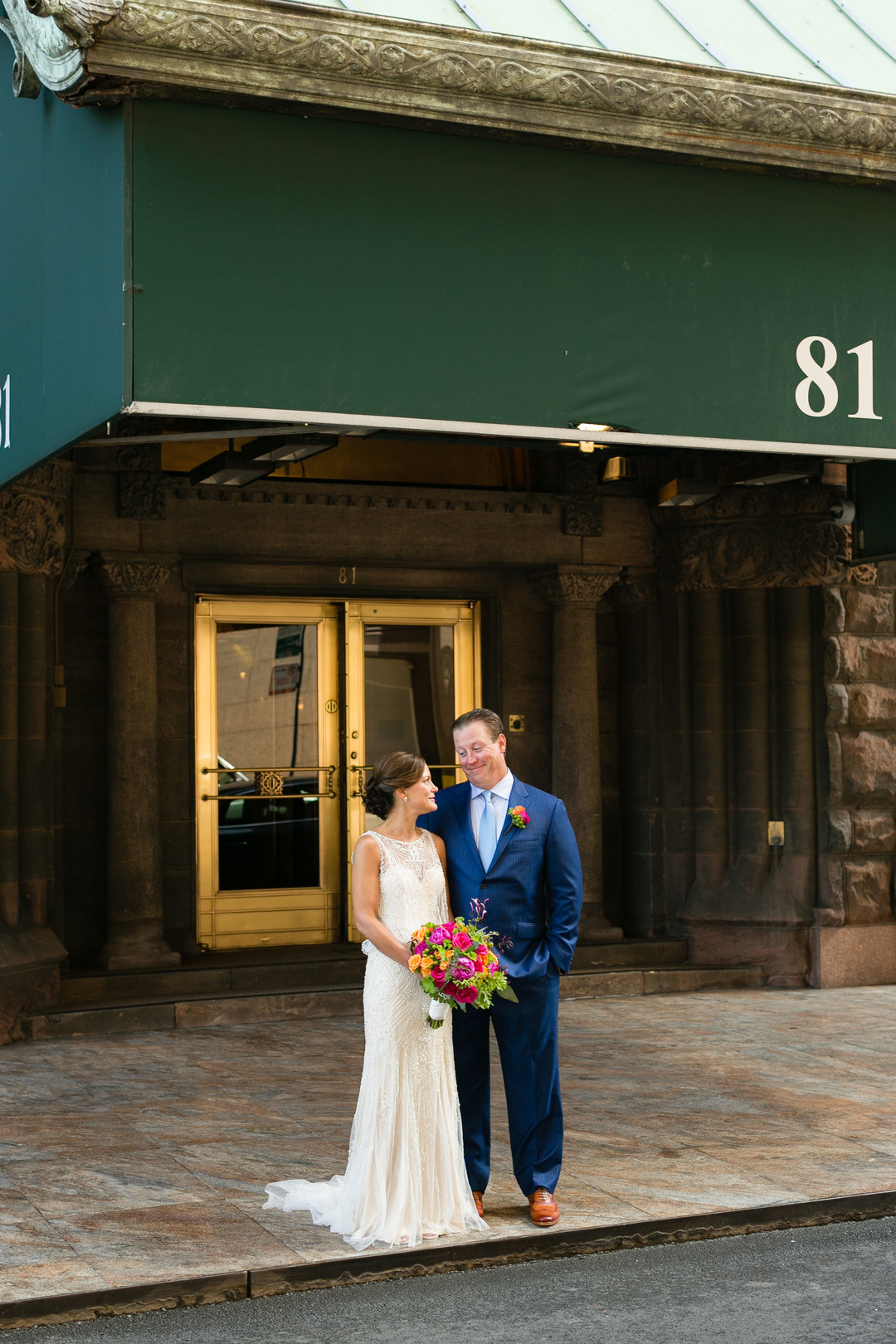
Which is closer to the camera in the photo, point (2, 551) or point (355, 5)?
point (355, 5)

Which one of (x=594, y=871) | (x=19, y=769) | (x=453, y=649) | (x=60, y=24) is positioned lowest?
(x=594, y=871)

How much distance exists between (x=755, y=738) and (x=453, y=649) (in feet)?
8.09

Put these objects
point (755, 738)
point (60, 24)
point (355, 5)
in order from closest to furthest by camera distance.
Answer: point (60, 24) → point (355, 5) → point (755, 738)

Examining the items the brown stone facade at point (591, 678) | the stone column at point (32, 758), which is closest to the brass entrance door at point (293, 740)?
the brown stone facade at point (591, 678)

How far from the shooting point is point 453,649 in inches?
491

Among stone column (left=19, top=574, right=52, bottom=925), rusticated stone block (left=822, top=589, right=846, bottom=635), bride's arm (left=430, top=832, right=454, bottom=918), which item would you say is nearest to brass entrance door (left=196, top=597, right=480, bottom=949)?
stone column (left=19, top=574, right=52, bottom=925)

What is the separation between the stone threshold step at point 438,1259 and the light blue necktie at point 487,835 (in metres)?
1.39

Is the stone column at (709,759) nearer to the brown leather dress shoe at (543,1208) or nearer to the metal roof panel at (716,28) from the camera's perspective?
the metal roof panel at (716,28)

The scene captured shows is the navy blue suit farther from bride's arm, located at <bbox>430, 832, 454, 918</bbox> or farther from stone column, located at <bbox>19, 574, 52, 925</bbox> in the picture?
stone column, located at <bbox>19, 574, 52, 925</bbox>

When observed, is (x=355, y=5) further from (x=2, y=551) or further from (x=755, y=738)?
(x=755, y=738)

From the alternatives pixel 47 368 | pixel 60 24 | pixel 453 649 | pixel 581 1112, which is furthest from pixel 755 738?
pixel 60 24

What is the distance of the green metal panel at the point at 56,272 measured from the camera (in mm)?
5594

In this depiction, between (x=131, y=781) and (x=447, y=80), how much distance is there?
6.23 metres

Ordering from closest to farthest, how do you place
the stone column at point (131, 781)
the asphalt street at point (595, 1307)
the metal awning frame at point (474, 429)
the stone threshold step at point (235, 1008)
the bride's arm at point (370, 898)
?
1. the asphalt street at point (595, 1307)
2. the metal awning frame at point (474, 429)
3. the bride's arm at point (370, 898)
4. the stone threshold step at point (235, 1008)
5. the stone column at point (131, 781)
